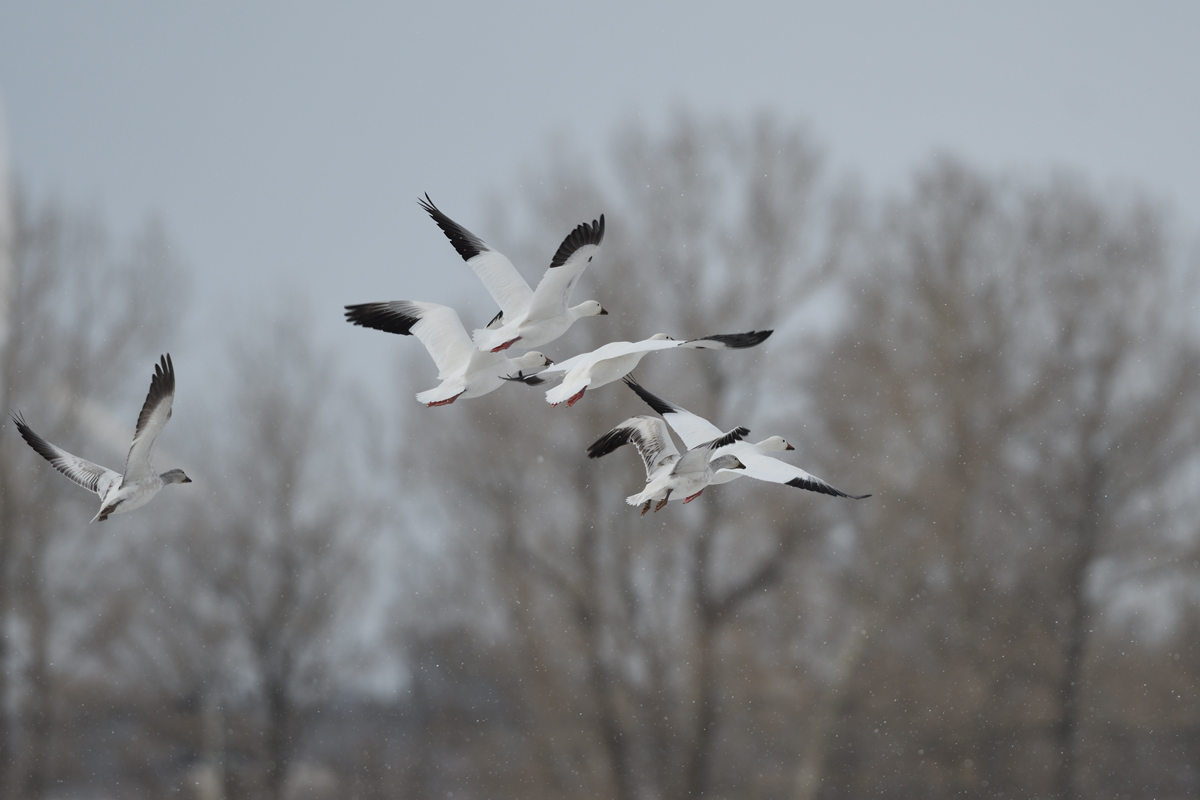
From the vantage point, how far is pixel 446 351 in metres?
5.06

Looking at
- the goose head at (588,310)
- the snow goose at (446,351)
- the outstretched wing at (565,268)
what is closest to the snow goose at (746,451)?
the goose head at (588,310)

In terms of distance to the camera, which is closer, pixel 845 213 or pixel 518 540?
pixel 518 540

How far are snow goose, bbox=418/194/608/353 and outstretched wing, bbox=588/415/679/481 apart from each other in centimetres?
55

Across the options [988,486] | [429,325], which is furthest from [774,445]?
[988,486]

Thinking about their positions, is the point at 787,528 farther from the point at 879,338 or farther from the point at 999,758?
the point at 999,758

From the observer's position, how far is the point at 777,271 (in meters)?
15.2

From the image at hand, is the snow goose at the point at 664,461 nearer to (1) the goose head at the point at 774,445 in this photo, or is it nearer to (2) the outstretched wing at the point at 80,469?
(1) the goose head at the point at 774,445

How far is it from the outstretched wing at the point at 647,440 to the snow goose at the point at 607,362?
1.26ft

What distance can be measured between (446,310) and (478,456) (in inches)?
392

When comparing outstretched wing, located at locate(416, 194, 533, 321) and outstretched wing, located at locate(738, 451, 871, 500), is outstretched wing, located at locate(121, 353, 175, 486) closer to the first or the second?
outstretched wing, located at locate(416, 194, 533, 321)

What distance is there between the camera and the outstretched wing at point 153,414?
4.68m

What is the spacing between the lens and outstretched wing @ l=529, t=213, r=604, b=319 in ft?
14.3

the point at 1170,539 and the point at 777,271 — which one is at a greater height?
the point at 777,271

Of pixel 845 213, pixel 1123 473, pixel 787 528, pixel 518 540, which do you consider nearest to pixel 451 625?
pixel 518 540
